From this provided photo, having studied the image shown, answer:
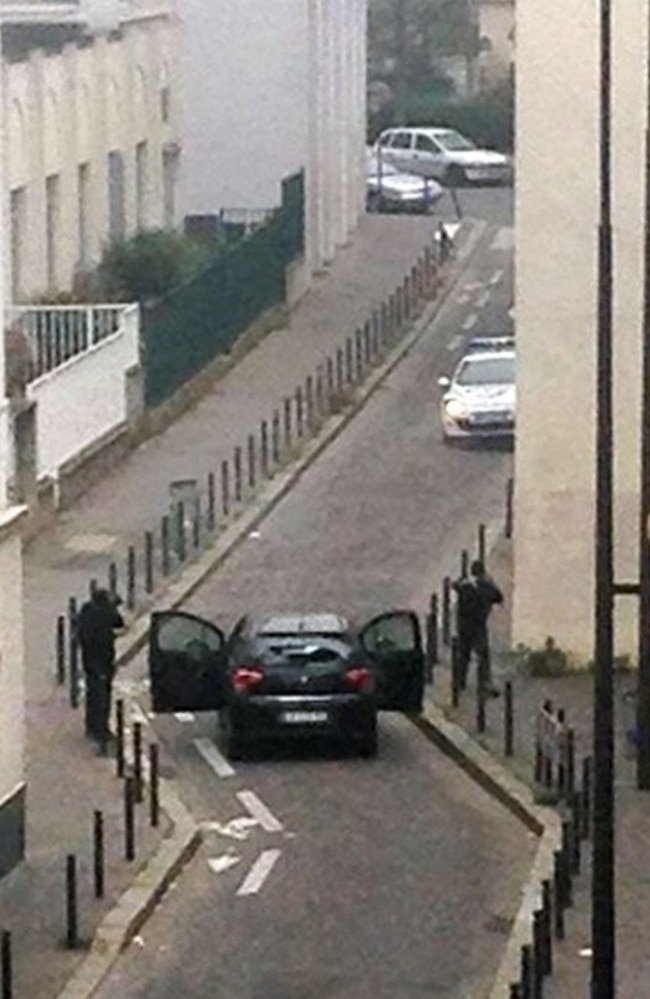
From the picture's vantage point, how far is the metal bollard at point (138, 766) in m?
27.2

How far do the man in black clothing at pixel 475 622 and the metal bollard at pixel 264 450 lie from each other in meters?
11.9

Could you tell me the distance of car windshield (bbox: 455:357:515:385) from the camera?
1805 inches

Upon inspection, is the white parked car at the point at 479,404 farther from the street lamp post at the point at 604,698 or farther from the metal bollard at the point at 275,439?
the street lamp post at the point at 604,698

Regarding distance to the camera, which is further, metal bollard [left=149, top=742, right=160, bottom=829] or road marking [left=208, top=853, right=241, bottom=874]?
metal bollard [left=149, top=742, right=160, bottom=829]

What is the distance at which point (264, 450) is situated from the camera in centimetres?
4441

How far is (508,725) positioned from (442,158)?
155ft

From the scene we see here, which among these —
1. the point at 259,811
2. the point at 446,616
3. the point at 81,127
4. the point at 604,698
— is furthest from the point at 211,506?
the point at 604,698

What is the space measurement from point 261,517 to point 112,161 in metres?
16.7

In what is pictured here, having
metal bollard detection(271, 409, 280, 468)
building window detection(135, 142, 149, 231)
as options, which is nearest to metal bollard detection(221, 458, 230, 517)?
metal bollard detection(271, 409, 280, 468)

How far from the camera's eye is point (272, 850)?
26109 millimetres

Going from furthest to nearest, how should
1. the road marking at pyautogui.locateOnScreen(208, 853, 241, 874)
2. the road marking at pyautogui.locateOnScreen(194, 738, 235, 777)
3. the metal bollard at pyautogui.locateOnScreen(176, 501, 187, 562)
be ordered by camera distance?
1. the metal bollard at pyautogui.locateOnScreen(176, 501, 187, 562)
2. the road marking at pyautogui.locateOnScreen(194, 738, 235, 777)
3. the road marking at pyautogui.locateOnScreen(208, 853, 241, 874)

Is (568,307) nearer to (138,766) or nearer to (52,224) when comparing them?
(138,766)

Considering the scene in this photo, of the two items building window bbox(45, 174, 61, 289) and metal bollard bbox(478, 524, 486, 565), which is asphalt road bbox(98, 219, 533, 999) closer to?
metal bollard bbox(478, 524, 486, 565)

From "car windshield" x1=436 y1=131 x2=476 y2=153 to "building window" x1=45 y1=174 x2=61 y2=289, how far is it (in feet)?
83.6
